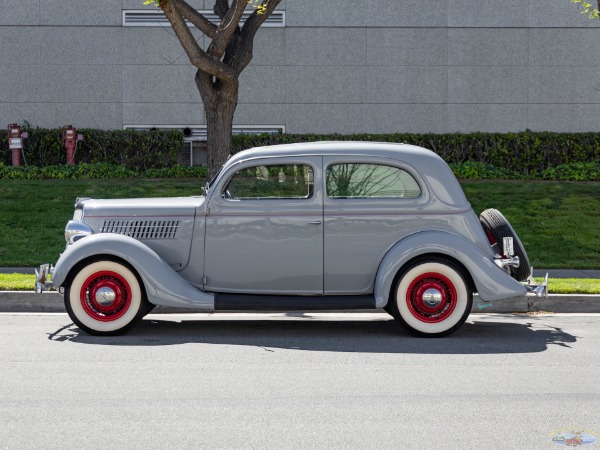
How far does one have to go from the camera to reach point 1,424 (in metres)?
5.94

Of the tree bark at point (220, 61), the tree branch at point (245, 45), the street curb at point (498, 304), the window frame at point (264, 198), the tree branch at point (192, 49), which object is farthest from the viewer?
the tree branch at point (245, 45)

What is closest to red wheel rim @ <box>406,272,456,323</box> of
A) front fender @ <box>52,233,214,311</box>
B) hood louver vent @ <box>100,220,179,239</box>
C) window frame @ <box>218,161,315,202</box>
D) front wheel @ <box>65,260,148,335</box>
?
window frame @ <box>218,161,315,202</box>

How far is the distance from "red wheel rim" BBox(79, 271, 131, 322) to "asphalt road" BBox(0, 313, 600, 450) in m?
0.26

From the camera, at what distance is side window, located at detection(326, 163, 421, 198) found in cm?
939

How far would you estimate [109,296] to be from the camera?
916 centimetres

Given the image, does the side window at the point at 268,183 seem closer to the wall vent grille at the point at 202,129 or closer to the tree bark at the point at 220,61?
the tree bark at the point at 220,61

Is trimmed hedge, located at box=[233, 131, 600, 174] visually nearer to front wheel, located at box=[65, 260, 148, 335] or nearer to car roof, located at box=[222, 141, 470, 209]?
car roof, located at box=[222, 141, 470, 209]

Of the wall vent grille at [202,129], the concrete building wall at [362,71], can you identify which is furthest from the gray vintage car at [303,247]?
the concrete building wall at [362,71]

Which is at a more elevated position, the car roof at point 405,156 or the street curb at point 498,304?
the car roof at point 405,156

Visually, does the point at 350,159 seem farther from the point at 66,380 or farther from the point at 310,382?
the point at 66,380

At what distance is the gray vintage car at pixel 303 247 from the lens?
9.15 meters

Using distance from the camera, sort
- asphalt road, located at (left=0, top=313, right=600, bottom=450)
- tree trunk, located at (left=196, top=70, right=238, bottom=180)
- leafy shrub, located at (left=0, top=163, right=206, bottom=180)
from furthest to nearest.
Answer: leafy shrub, located at (left=0, top=163, right=206, bottom=180), tree trunk, located at (left=196, top=70, right=238, bottom=180), asphalt road, located at (left=0, top=313, right=600, bottom=450)

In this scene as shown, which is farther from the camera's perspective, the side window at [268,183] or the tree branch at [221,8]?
the tree branch at [221,8]

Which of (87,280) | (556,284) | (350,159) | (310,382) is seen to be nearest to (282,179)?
(350,159)
